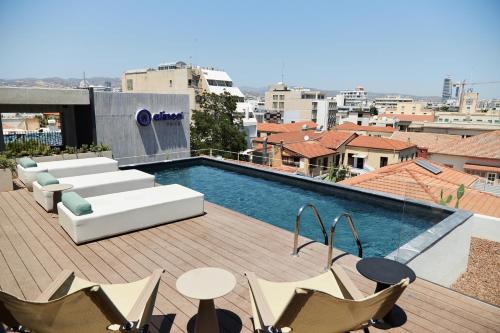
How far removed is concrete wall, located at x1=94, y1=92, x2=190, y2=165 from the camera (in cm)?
1464

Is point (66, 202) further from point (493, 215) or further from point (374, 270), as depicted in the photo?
point (493, 215)

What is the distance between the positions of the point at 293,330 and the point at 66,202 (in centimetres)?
455

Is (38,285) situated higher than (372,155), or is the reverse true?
(38,285)

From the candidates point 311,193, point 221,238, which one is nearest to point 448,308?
point 221,238

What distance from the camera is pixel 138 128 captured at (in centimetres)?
1580

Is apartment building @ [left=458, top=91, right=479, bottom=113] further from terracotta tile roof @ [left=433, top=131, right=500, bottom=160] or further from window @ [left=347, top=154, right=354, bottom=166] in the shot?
terracotta tile roof @ [left=433, top=131, right=500, bottom=160]

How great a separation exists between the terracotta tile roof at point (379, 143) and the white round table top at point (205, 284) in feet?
133

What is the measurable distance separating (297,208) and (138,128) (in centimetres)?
1034

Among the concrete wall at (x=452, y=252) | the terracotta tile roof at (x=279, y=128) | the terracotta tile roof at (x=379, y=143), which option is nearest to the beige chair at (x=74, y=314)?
the concrete wall at (x=452, y=252)

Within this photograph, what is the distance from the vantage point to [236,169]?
13.0 meters

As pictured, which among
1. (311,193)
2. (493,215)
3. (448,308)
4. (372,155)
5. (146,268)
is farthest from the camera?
(372,155)

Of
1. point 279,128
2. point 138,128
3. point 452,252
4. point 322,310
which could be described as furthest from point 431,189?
point 279,128

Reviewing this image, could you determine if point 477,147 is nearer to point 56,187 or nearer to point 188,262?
point 188,262

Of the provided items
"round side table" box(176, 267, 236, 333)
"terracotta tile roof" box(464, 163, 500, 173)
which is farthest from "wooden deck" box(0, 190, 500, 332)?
"terracotta tile roof" box(464, 163, 500, 173)
